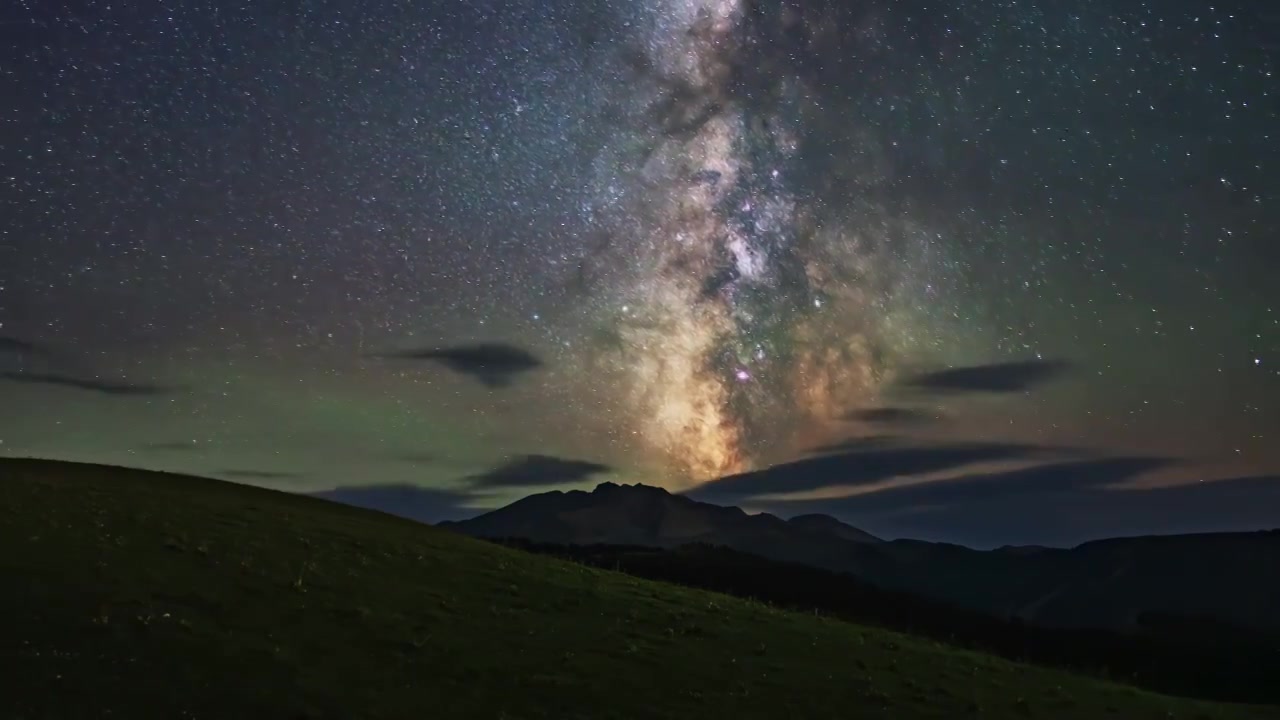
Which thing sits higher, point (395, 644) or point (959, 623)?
point (395, 644)

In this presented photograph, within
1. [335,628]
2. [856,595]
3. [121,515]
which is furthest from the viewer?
[856,595]

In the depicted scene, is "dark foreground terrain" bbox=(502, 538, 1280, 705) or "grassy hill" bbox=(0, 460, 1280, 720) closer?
"grassy hill" bbox=(0, 460, 1280, 720)

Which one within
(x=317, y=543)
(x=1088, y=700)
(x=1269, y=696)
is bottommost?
(x=1269, y=696)

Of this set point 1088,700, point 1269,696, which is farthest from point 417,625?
point 1269,696

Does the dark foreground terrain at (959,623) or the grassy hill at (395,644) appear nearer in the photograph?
the grassy hill at (395,644)

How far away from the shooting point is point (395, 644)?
83.3ft

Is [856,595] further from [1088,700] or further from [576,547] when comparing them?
[1088,700]

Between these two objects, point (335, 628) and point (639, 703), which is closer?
point (639, 703)

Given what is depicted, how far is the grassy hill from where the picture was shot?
819 inches

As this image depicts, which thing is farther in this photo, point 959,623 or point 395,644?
point 959,623

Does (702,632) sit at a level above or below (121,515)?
below

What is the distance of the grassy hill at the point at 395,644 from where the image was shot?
20.8 meters

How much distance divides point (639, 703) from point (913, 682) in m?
9.33

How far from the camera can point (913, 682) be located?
27.0 meters
